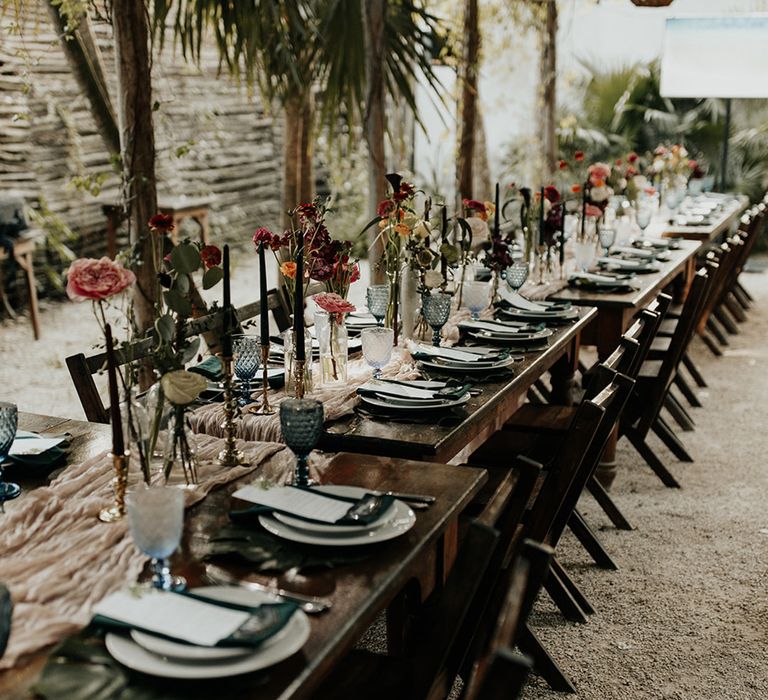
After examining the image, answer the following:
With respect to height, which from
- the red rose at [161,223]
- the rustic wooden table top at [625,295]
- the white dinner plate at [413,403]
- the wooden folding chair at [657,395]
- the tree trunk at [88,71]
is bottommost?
the wooden folding chair at [657,395]

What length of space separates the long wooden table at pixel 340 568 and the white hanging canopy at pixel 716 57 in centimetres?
746

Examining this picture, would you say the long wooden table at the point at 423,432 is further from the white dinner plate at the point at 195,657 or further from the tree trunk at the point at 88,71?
the tree trunk at the point at 88,71

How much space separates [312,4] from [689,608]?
10.4ft

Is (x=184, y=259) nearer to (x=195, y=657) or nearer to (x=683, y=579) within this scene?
(x=195, y=657)

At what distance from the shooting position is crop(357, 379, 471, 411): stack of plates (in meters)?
2.29

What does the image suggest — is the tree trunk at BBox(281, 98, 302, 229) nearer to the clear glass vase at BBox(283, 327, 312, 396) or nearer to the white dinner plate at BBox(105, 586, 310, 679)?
the clear glass vase at BBox(283, 327, 312, 396)

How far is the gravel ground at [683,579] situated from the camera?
249 cm

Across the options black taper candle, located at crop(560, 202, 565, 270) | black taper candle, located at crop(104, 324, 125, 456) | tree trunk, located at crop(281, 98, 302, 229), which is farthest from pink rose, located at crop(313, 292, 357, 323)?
tree trunk, located at crop(281, 98, 302, 229)

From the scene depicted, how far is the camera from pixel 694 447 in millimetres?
4254

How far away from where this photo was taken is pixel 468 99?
5668 mm

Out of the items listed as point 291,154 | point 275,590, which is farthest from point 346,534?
point 291,154

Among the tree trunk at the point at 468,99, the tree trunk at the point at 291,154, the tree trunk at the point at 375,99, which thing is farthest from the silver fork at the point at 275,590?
the tree trunk at the point at 468,99

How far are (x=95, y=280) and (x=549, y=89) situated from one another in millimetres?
6360

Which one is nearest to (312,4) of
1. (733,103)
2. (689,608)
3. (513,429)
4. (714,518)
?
(513,429)
